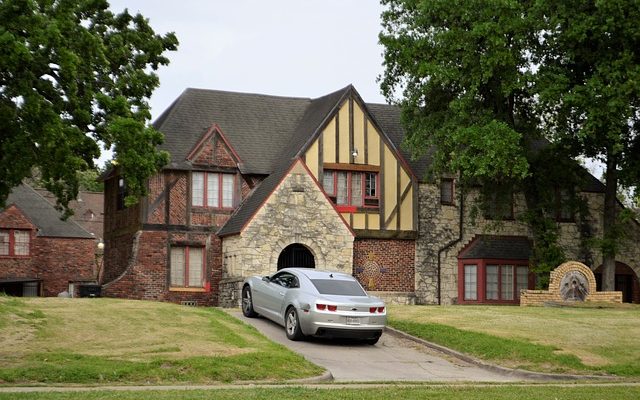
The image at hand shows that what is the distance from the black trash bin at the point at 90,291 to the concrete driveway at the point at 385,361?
11.8m

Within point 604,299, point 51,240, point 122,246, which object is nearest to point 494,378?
point 604,299

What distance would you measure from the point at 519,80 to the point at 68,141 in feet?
61.8

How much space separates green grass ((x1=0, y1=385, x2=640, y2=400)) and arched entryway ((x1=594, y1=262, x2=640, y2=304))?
23826 mm

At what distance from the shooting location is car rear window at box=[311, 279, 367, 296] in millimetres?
22875

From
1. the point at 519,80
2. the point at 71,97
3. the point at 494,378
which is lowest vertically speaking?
the point at 494,378

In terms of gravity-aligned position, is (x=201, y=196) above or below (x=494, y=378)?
above

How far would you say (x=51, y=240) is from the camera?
2024 inches

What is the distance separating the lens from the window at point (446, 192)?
38.5 meters

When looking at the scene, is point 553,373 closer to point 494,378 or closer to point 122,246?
point 494,378

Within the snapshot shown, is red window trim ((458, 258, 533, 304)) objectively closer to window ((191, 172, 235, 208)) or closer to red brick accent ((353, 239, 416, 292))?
red brick accent ((353, 239, 416, 292))

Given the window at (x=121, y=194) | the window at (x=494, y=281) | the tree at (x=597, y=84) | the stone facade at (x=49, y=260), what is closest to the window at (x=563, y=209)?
the tree at (x=597, y=84)

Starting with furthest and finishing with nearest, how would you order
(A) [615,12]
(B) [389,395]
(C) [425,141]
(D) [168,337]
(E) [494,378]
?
(C) [425,141]
(A) [615,12]
(D) [168,337]
(E) [494,378]
(B) [389,395]

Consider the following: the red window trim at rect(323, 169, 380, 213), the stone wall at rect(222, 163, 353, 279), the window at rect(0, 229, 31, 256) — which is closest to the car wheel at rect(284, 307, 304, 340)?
the stone wall at rect(222, 163, 353, 279)

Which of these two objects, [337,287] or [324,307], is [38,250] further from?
[324,307]
